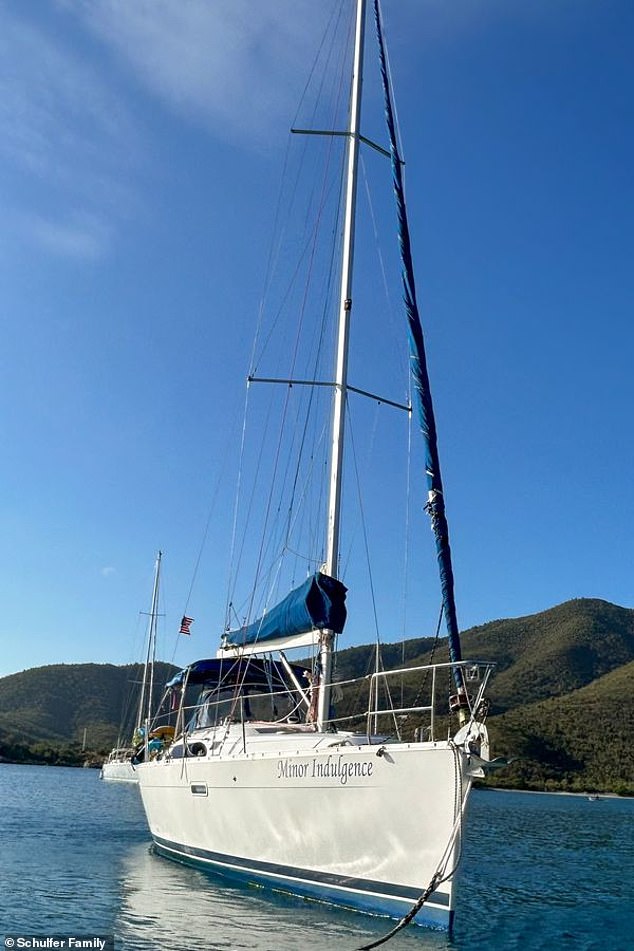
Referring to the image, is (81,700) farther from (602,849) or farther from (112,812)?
(602,849)

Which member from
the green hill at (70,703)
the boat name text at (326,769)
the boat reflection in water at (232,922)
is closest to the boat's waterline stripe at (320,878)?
the boat reflection in water at (232,922)

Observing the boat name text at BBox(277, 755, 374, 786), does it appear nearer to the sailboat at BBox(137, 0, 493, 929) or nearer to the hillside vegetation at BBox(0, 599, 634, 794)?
the sailboat at BBox(137, 0, 493, 929)

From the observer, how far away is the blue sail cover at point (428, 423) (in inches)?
449

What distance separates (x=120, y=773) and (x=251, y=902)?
4609cm

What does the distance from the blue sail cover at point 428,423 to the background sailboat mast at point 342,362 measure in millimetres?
1246

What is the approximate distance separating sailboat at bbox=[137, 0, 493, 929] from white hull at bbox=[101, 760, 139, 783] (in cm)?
3721

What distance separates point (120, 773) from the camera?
55.2m

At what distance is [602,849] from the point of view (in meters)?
27.1

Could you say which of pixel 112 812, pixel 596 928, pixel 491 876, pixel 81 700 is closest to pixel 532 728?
pixel 112 812

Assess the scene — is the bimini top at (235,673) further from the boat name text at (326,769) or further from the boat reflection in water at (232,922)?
the boat name text at (326,769)

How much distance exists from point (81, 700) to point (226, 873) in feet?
376

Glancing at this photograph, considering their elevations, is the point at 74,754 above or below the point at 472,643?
below

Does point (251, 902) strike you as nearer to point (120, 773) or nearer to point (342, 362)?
point (342, 362)

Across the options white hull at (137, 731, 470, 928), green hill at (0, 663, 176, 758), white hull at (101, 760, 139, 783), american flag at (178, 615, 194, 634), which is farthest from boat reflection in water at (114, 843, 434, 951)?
green hill at (0, 663, 176, 758)
